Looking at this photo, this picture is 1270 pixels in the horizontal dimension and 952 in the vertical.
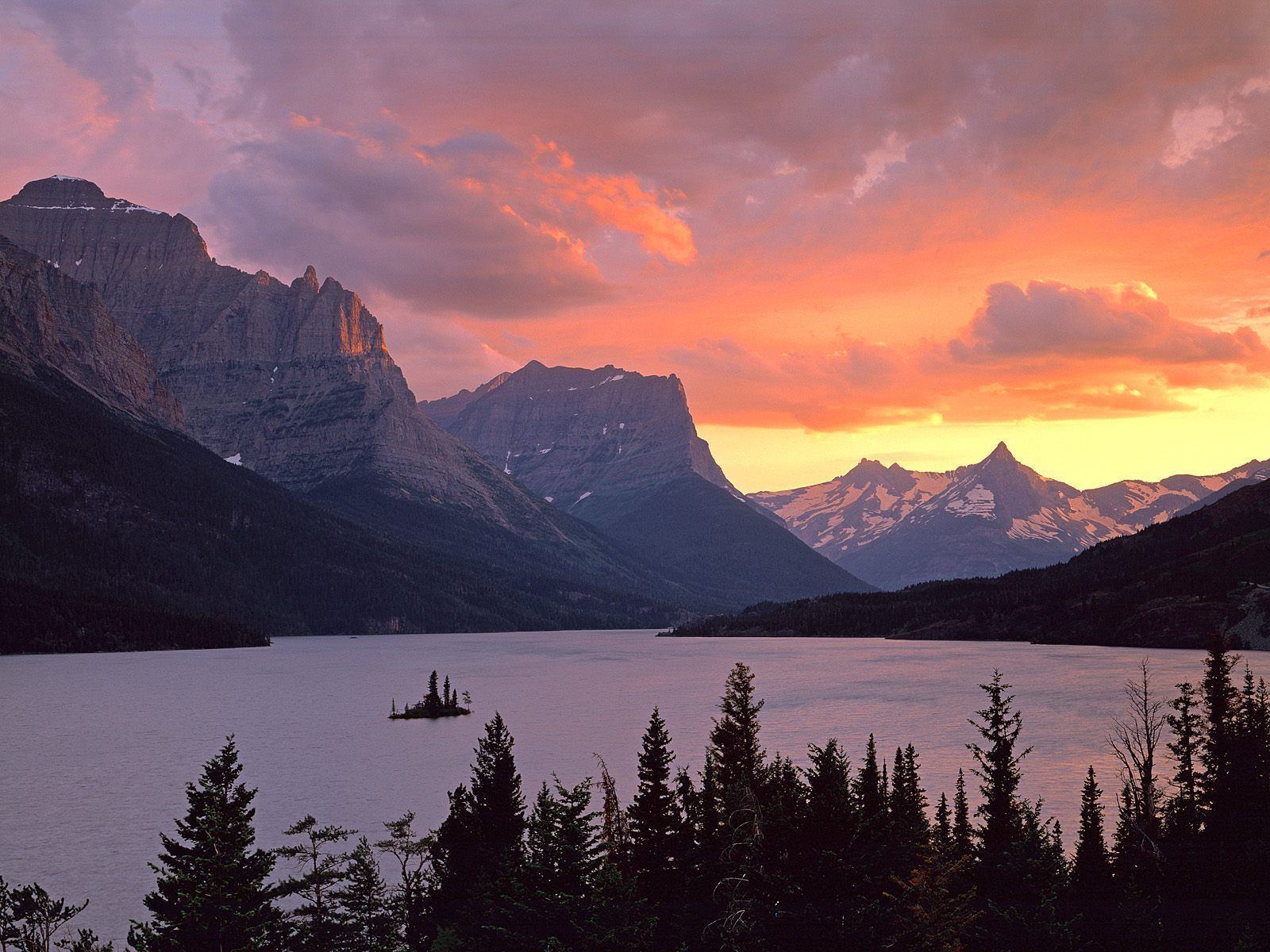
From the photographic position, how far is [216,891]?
1537 inches

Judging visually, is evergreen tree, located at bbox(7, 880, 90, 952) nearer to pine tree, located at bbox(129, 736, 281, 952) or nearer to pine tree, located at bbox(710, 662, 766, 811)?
pine tree, located at bbox(129, 736, 281, 952)

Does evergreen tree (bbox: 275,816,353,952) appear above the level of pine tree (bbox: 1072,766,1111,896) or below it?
below

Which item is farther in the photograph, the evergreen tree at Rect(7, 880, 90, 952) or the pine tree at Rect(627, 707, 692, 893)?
the pine tree at Rect(627, 707, 692, 893)

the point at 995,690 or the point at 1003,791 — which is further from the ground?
the point at 995,690

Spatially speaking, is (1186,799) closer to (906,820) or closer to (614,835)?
(906,820)

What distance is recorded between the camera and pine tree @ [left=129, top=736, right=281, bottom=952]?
39.1m

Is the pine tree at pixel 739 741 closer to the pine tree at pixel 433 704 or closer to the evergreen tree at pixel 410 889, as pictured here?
the evergreen tree at pixel 410 889

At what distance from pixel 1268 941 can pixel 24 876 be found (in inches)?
2931

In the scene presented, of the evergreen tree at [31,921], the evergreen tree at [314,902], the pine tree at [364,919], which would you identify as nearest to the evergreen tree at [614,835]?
the pine tree at [364,919]

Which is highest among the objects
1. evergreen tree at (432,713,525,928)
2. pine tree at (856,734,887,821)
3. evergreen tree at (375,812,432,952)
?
pine tree at (856,734,887,821)

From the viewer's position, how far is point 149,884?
71125mm

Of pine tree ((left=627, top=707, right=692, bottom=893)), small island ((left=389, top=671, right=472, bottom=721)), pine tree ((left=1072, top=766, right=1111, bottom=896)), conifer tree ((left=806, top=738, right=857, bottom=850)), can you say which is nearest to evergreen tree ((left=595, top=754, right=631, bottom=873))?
pine tree ((left=627, top=707, right=692, bottom=893))

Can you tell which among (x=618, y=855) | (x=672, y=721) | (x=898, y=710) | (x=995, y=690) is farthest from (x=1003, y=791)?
(x=898, y=710)

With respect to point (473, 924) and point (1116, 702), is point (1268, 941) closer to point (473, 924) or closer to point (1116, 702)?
point (473, 924)
